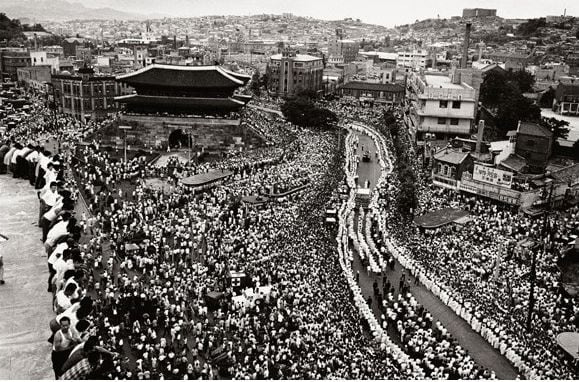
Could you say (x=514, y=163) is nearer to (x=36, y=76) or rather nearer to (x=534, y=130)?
(x=534, y=130)

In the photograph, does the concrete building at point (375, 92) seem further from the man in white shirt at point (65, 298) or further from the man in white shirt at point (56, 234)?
the man in white shirt at point (65, 298)

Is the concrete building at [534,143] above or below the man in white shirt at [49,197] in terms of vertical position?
above

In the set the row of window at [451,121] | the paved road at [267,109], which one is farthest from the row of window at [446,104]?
the paved road at [267,109]

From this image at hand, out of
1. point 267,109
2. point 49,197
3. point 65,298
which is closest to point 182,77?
point 267,109

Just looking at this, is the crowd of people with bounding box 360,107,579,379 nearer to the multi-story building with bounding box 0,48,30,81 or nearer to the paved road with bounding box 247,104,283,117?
the paved road with bounding box 247,104,283,117

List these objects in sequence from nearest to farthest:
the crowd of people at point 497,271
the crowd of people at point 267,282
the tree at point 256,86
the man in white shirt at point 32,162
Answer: the crowd of people at point 267,282 < the crowd of people at point 497,271 < the man in white shirt at point 32,162 < the tree at point 256,86

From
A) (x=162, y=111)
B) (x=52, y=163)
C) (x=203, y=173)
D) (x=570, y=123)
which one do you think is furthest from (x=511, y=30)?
(x=52, y=163)

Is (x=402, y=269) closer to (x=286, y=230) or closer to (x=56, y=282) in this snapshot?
(x=286, y=230)
